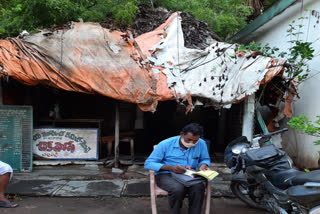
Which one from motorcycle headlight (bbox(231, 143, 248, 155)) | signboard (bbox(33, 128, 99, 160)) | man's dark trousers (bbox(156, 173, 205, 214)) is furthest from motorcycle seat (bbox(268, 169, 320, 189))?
signboard (bbox(33, 128, 99, 160))

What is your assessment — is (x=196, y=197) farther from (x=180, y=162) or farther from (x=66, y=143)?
(x=66, y=143)

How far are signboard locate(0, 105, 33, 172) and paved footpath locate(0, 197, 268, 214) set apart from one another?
1.65 m

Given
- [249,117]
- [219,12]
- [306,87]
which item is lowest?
[249,117]

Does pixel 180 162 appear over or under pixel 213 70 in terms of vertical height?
under

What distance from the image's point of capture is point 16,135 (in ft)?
19.4

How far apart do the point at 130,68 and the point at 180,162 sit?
2.92 meters

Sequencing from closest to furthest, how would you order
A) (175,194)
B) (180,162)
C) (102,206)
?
(175,194) → (180,162) → (102,206)

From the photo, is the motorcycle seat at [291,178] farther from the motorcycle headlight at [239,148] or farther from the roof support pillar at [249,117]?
the roof support pillar at [249,117]

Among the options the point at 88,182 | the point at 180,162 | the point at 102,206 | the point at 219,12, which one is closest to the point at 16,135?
the point at 88,182

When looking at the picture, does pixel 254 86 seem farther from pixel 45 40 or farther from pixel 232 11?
pixel 232 11

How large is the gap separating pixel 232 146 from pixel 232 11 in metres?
7.36

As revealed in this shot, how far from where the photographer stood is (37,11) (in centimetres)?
717

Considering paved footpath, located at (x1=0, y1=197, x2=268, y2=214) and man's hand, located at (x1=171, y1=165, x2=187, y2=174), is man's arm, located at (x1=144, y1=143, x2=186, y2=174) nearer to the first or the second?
man's hand, located at (x1=171, y1=165, x2=187, y2=174)

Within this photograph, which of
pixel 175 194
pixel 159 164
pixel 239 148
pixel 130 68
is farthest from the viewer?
pixel 130 68
